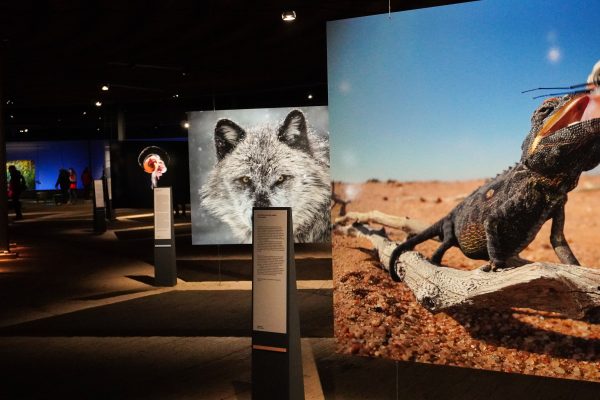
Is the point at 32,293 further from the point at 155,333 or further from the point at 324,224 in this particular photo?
the point at 324,224

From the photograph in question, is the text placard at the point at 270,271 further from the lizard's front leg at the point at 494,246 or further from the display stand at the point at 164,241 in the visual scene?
Answer: the display stand at the point at 164,241

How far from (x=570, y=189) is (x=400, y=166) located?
1.12 m

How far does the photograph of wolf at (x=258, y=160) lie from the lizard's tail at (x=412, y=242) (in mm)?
4938

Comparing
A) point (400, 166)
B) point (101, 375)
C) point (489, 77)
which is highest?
point (489, 77)

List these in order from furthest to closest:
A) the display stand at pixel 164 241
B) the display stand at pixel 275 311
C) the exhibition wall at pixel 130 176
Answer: the exhibition wall at pixel 130 176
the display stand at pixel 164 241
the display stand at pixel 275 311

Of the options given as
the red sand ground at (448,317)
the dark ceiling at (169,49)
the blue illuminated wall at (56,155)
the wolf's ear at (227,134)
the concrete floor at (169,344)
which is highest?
the dark ceiling at (169,49)

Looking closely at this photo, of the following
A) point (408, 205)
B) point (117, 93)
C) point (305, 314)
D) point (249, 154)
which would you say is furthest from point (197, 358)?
point (117, 93)


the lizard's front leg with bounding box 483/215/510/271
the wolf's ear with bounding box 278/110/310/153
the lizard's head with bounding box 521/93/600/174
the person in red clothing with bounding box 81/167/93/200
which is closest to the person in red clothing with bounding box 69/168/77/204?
the person in red clothing with bounding box 81/167/93/200

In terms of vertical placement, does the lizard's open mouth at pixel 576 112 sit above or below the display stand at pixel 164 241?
above

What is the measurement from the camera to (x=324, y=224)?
32.2ft

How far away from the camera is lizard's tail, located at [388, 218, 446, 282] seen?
14.6 ft

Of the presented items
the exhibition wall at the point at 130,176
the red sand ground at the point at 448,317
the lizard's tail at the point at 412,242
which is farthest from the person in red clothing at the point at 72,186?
the lizard's tail at the point at 412,242

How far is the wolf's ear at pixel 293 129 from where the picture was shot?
9.38 metres

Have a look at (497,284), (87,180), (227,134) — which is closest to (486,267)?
(497,284)
